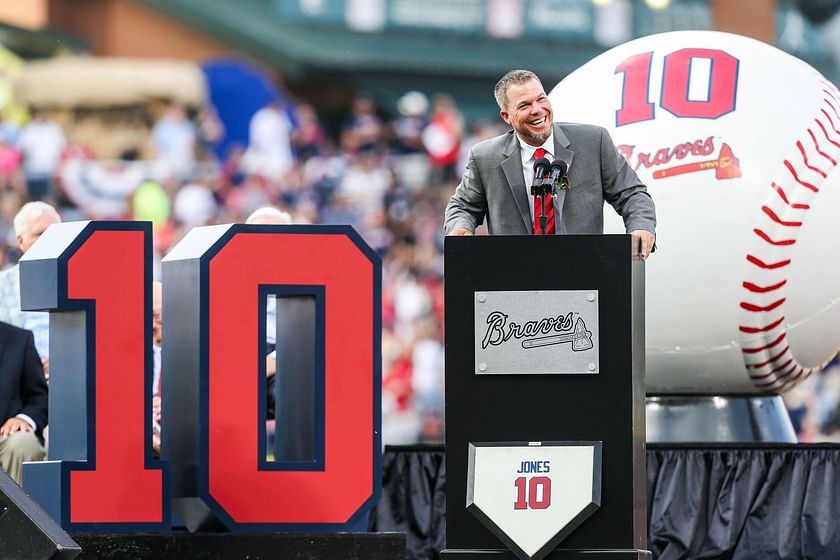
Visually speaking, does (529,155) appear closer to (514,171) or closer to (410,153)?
(514,171)

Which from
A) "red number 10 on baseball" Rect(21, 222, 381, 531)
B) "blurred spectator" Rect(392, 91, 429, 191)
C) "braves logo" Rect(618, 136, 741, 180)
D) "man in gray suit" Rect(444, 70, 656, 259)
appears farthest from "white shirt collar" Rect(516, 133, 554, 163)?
"blurred spectator" Rect(392, 91, 429, 191)

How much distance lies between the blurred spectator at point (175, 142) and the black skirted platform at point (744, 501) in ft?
54.6

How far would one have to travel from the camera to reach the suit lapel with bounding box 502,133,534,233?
5.61 metres

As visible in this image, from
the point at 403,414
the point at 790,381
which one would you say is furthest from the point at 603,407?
the point at 403,414

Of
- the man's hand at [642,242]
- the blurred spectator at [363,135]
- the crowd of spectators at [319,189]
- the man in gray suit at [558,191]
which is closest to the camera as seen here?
the man's hand at [642,242]

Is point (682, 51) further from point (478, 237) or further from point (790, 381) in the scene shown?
point (478, 237)

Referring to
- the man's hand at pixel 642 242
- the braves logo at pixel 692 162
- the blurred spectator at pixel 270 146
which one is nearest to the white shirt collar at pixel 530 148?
the man's hand at pixel 642 242

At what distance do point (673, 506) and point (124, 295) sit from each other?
2382 mm

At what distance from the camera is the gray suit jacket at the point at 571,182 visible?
5.63m

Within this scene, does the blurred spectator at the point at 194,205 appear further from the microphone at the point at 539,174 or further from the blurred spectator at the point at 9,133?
the microphone at the point at 539,174

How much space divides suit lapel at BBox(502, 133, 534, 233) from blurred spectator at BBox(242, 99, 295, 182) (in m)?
17.7

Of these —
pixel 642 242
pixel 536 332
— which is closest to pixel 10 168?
pixel 642 242

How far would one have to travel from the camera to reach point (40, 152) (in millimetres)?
22703

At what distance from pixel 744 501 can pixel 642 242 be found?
71.1 inches
